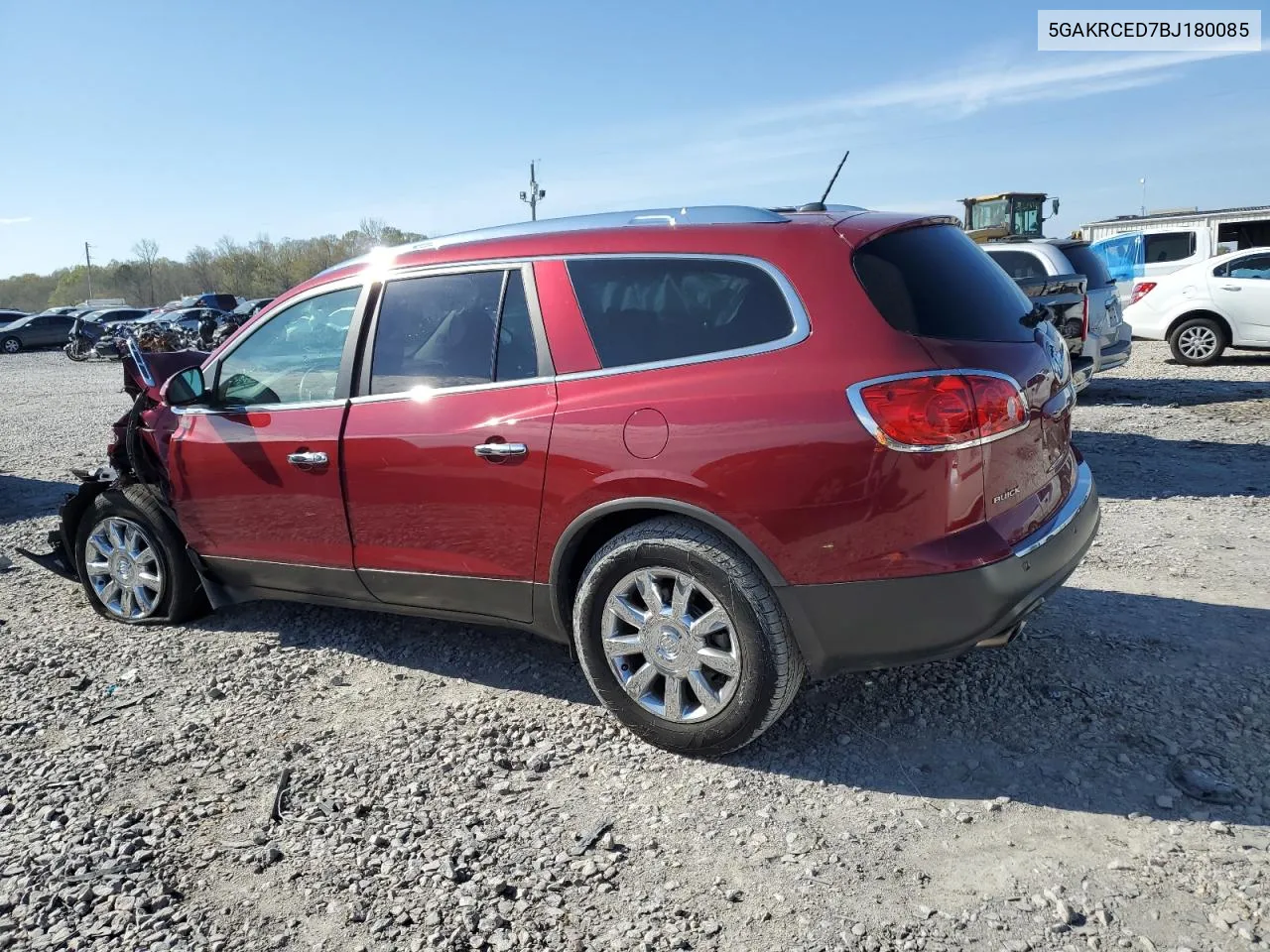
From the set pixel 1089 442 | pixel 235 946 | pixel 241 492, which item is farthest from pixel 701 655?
pixel 1089 442

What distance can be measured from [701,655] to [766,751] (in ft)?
1.52

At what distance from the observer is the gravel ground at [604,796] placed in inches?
98.3

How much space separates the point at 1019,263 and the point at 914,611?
9.09 metres

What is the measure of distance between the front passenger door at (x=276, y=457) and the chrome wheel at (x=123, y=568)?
41cm

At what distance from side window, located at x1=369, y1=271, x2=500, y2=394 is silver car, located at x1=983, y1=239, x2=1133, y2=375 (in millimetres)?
7898

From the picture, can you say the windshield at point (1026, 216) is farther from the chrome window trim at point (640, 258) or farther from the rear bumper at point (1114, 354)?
the chrome window trim at point (640, 258)

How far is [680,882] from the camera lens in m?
2.64

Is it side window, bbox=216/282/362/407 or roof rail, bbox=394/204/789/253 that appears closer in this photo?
roof rail, bbox=394/204/789/253

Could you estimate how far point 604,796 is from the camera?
3100 mm

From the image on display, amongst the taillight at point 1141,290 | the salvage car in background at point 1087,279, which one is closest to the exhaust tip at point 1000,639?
the salvage car in background at point 1087,279

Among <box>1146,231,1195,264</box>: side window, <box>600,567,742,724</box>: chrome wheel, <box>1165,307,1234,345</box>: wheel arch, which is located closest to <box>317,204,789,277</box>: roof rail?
<box>600,567,742,724</box>: chrome wheel

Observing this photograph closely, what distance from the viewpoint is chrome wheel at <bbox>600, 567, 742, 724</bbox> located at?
10.3 feet

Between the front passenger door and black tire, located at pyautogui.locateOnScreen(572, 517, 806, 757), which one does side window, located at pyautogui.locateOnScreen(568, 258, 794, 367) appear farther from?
the front passenger door

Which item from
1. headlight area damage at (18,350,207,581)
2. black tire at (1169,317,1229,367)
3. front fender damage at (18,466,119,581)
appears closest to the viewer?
headlight area damage at (18,350,207,581)
